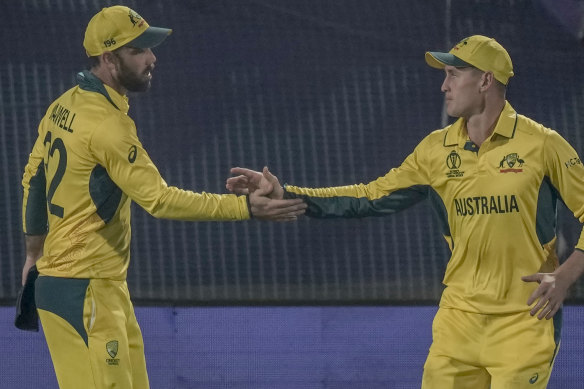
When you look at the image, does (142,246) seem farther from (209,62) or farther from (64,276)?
(64,276)

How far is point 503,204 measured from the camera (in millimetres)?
4762

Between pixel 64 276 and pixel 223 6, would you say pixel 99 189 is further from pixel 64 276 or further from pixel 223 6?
pixel 223 6

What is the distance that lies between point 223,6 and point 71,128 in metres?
2.46

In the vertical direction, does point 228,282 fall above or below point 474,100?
below

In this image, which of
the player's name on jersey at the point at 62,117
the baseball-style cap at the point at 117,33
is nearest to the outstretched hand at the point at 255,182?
the baseball-style cap at the point at 117,33

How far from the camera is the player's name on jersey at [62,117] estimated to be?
16.1 feet

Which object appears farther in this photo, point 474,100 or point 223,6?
point 223,6

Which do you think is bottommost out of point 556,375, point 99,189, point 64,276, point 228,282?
point 556,375

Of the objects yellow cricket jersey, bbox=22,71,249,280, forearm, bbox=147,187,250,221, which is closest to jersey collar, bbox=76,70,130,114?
yellow cricket jersey, bbox=22,71,249,280

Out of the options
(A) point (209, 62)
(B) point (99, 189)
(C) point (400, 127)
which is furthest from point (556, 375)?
(B) point (99, 189)

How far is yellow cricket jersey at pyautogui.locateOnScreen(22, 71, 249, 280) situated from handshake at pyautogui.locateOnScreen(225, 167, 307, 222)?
326 mm

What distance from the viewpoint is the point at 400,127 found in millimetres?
7121

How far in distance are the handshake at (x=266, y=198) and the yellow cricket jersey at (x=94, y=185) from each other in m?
0.33

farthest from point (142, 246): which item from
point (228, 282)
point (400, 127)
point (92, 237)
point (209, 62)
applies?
point (92, 237)
